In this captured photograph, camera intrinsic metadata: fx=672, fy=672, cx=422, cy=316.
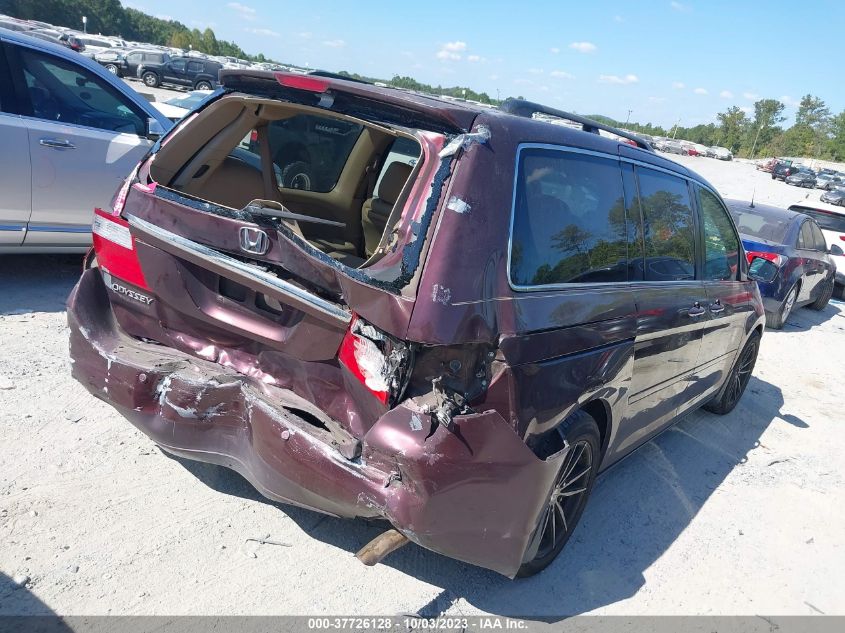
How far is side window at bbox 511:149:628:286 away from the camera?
266 centimetres

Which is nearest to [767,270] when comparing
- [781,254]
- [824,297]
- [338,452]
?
[781,254]

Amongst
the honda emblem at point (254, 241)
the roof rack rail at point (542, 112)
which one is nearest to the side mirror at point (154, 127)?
the roof rack rail at point (542, 112)

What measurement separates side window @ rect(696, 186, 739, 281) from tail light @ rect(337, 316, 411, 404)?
273cm

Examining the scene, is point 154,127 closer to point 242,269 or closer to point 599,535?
point 242,269

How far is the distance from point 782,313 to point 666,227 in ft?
22.0

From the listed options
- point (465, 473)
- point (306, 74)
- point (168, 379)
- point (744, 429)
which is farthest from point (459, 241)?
point (744, 429)

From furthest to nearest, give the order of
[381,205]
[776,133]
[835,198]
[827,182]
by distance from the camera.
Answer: [776,133] < [827,182] < [835,198] < [381,205]

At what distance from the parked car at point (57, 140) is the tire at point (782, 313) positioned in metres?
8.13

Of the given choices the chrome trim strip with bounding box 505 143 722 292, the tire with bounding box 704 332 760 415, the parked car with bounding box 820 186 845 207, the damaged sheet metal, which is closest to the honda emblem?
the damaged sheet metal

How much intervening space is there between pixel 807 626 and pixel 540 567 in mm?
1359

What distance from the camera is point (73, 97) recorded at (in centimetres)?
551

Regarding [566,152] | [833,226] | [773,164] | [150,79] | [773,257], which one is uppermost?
[566,152]

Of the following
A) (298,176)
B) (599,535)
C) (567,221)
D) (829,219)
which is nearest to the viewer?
(567,221)

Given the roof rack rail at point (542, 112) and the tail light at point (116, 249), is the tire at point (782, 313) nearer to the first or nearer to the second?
the roof rack rail at point (542, 112)
